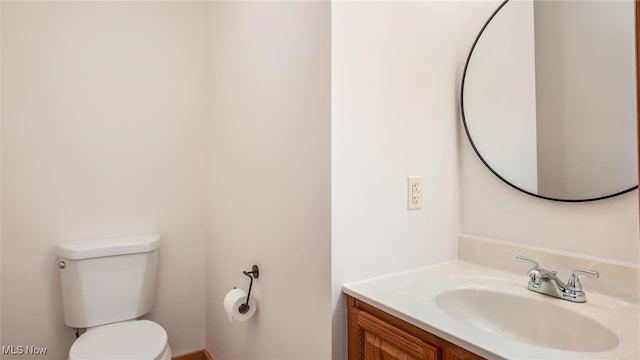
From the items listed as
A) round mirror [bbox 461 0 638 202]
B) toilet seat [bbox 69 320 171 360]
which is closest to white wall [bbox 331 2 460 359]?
round mirror [bbox 461 0 638 202]

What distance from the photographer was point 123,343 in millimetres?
1484

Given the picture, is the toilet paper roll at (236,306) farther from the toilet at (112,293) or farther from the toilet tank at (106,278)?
the toilet tank at (106,278)

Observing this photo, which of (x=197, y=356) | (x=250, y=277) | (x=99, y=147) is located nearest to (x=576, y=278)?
(x=250, y=277)

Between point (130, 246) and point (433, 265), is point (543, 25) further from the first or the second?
point (130, 246)

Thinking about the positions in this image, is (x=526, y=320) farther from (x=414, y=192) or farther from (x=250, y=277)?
(x=250, y=277)

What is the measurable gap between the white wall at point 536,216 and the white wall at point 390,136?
58 millimetres

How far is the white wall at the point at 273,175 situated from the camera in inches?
43.1

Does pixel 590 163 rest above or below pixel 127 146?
below

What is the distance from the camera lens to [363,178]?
43.0 inches

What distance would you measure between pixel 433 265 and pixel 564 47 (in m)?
0.85

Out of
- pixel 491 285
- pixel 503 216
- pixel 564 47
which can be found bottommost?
pixel 491 285

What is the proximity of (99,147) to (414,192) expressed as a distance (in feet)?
5.44

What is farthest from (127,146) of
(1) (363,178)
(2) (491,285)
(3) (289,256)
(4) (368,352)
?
(2) (491,285)

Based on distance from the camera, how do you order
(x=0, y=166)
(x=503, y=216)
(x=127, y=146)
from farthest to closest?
(x=127, y=146)
(x=0, y=166)
(x=503, y=216)
